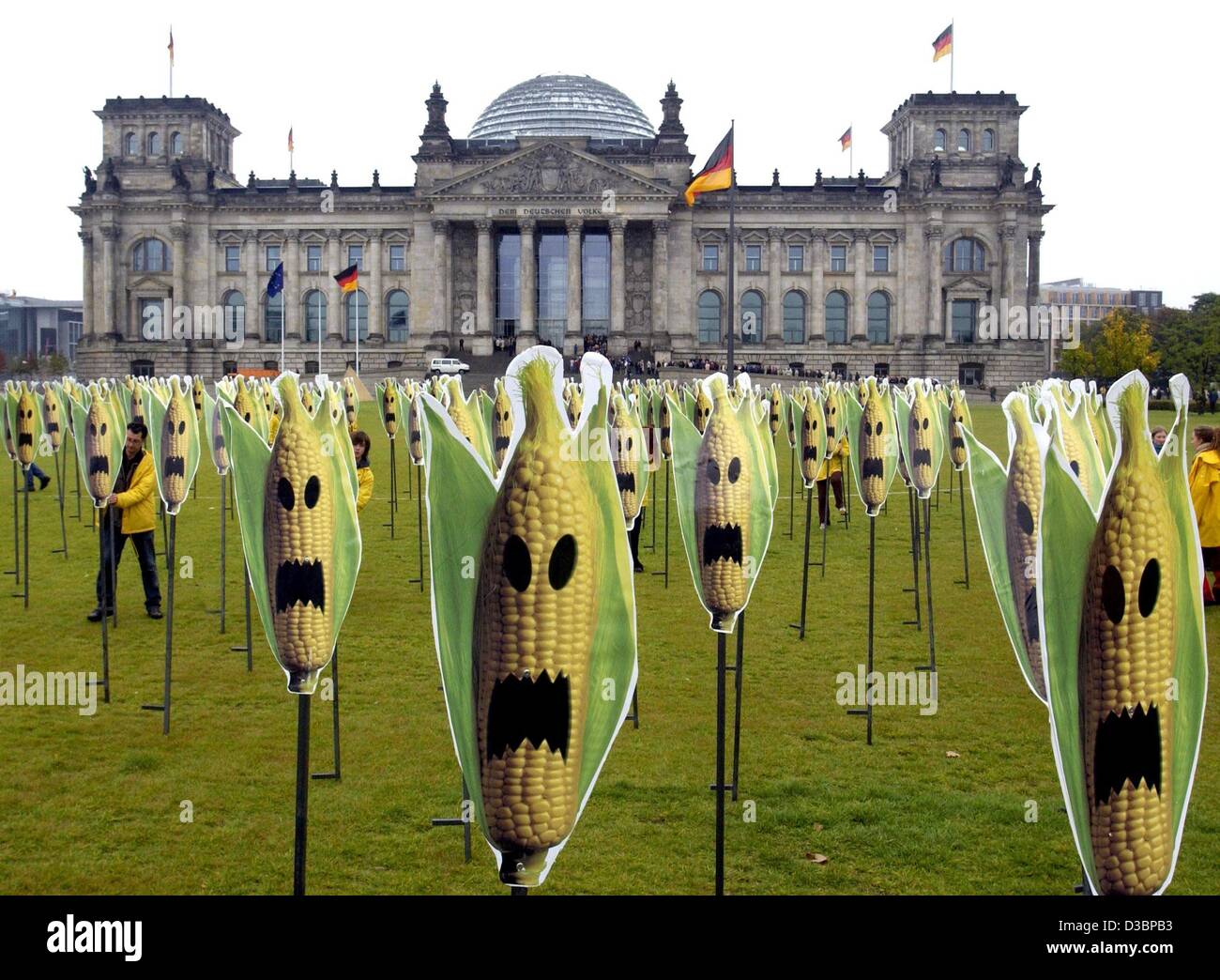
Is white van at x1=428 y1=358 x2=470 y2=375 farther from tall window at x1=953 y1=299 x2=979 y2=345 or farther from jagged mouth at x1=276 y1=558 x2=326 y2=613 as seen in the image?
jagged mouth at x1=276 y1=558 x2=326 y2=613

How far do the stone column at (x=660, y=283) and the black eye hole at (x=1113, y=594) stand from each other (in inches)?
3022

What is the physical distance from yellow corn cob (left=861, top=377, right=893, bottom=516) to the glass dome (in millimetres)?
86372

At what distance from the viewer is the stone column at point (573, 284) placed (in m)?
79.9

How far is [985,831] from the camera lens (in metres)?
7.55

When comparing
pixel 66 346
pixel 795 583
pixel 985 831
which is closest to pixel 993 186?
pixel 795 583

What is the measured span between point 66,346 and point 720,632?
14984 centimetres

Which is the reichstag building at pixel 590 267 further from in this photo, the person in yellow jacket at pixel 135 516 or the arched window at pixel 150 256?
the person in yellow jacket at pixel 135 516

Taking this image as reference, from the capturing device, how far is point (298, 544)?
627 cm

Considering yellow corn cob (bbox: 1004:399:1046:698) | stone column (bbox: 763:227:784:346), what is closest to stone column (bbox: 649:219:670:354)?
stone column (bbox: 763:227:784:346)

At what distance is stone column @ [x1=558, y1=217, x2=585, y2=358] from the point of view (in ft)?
262

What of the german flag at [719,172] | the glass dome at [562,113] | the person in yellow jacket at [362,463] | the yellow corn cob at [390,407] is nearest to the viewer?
the person in yellow jacket at [362,463]

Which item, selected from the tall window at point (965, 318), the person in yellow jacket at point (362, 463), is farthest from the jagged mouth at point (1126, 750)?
the tall window at point (965, 318)

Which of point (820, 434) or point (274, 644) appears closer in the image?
point (274, 644)
